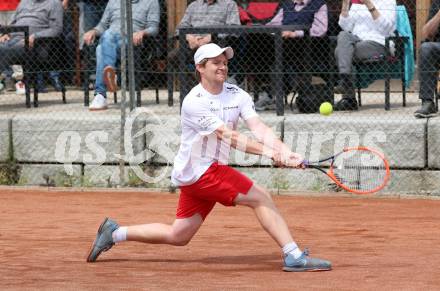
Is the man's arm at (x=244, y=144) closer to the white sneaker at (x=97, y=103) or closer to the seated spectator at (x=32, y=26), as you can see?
the white sneaker at (x=97, y=103)

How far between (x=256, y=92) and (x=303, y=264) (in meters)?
5.54

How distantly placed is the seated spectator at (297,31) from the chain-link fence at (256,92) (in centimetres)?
1

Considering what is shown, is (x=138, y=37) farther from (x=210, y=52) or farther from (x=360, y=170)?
(x=210, y=52)

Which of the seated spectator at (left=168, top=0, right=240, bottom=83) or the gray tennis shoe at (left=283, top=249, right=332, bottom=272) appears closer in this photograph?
the gray tennis shoe at (left=283, top=249, right=332, bottom=272)

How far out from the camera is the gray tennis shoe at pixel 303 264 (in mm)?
8492

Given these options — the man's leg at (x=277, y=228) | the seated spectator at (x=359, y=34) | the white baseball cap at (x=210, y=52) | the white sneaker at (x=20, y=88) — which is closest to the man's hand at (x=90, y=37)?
the white sneaker at (x=20, y=88)

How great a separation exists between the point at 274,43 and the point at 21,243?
431 cm

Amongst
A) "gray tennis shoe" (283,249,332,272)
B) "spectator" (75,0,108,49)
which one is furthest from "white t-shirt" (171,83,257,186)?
"spectator" (75,0,108,49)

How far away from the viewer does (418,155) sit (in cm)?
1292

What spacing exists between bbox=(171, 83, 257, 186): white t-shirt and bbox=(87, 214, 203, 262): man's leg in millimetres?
308

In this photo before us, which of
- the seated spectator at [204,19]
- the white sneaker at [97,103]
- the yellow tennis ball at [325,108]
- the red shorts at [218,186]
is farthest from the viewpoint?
the white sneaker at [97,103]

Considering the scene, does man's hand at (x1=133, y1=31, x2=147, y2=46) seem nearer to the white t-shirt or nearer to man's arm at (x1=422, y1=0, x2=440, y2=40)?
man's arm at (x1=422, y1=0, x2=440, y2=40)

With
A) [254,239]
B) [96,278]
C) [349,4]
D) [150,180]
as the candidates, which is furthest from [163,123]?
[96,278]

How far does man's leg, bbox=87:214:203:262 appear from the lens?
8773 mm
